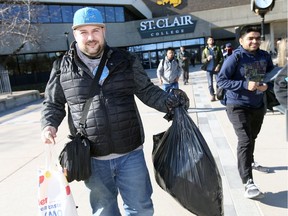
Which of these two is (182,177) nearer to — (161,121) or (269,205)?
(269,205)

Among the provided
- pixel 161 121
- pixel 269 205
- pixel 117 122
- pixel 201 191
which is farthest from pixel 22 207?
pixel 161 121

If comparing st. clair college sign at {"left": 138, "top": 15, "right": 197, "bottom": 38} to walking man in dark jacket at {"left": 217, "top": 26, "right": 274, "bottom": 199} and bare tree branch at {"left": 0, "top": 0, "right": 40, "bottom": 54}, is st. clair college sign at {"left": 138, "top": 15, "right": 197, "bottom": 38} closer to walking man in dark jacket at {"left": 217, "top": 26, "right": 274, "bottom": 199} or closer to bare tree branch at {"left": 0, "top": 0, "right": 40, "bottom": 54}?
bare tree branch at {"left": 0, "top": 0, "right": 40, "bottom": 54}

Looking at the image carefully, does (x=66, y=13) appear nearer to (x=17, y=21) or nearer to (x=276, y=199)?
(x=17, y=21)

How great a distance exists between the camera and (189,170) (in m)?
2.16

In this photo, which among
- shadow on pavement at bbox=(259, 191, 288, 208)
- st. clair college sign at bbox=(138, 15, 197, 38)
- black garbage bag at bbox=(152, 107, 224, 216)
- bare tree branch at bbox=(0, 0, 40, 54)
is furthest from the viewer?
st. clair college sign at bbox=(138, 15, 197, 38)

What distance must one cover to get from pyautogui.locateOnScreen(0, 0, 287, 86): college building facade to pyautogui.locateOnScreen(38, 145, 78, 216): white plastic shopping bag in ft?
96.7

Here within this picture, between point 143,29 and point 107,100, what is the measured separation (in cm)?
3286

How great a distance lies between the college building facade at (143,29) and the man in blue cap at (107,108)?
2915cm

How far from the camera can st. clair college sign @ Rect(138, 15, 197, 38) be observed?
3322 centimetres

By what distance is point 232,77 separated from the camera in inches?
135

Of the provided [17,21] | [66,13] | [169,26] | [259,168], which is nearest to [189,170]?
[259,168]

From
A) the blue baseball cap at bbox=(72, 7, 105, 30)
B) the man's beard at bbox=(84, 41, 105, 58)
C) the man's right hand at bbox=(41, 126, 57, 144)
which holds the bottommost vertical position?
the man's right hand at bbox=(41, 126, 57, 144)

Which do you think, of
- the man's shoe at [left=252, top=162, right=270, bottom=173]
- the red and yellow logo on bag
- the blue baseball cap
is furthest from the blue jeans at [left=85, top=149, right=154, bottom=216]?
the red and yellow logo on bag

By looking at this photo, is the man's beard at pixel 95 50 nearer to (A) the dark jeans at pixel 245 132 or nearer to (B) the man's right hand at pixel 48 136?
(B) the man's right hand at pixel 48 136
